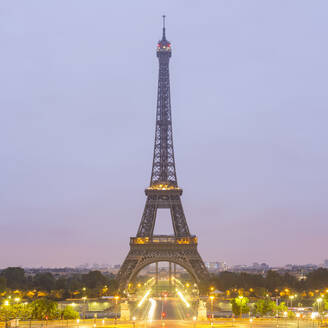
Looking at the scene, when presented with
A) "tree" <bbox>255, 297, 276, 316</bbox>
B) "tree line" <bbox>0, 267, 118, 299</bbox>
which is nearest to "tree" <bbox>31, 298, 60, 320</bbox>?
"tree" <bbox>255, 297, 276, 316</bbox>

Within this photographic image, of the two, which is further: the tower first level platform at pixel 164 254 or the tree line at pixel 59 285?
the tower first level platform at pixel 164 254

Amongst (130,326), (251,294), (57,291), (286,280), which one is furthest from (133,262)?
(130,326)

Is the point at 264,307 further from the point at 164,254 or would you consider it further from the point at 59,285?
the point at 59,285

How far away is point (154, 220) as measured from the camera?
96.2 meters

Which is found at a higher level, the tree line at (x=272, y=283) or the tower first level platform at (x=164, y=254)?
the tower first level platform at (x=164, y=254)

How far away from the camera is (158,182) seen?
97.4 m

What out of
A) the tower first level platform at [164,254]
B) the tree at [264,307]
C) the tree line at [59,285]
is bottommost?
the tree at [264,307]

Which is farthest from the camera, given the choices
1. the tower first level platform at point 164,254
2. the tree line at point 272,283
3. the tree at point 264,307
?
the tree line at point 272,283

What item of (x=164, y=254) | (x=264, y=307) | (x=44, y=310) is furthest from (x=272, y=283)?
(x=44, y=310)

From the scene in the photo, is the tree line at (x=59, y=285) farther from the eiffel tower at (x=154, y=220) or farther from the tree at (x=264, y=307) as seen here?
the tree at (x=264, y=307)

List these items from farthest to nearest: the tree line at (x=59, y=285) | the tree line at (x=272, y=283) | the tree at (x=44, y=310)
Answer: the tree line at (x=272, y=283), the tree line at (x=59, y=285), the tree at (x=44, y=310)

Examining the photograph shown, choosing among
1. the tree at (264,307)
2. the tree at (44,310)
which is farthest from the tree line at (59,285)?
the tree at (264,307)

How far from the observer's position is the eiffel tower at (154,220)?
92.7 m

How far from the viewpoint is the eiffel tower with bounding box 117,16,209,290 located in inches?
3649
